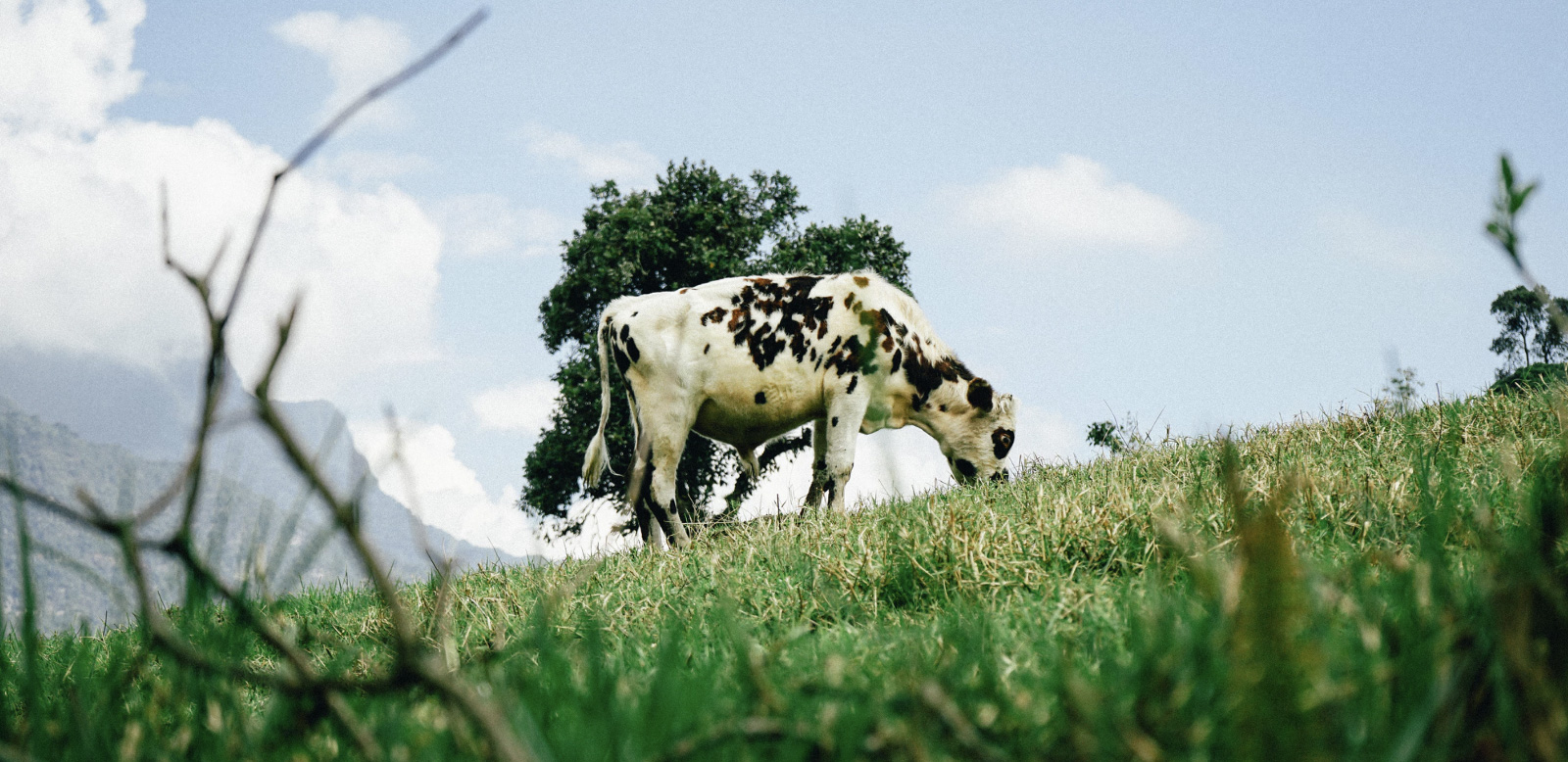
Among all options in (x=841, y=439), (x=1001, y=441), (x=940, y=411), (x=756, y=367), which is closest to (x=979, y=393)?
(x=940, y=411)

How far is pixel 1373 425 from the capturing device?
7.01m

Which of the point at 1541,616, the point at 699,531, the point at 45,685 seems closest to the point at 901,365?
the point at 699,531

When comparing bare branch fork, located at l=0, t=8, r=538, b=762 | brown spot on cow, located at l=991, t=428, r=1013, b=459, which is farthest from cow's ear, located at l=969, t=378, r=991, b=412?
bare branch fork, located at l=0, t=8, r=538, b=762

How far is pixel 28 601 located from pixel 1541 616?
7.84ft

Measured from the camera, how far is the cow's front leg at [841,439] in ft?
29.0

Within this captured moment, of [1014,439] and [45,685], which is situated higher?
[1014,439]

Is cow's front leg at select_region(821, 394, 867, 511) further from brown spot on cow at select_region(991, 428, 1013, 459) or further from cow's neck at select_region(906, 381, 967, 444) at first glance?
brown spot on cow at select_region(991, 428, 1013, 459)

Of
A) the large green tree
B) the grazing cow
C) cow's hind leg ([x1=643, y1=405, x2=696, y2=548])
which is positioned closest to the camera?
cow's hind leg ([x1=643, y1=405, x2=696, y2=548])

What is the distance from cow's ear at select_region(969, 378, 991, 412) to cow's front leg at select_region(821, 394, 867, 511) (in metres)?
1.36

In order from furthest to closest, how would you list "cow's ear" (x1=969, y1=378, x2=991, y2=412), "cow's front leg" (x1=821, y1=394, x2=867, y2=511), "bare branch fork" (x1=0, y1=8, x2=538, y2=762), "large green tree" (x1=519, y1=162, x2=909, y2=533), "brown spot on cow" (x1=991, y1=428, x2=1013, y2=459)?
"large green tree" (x1=519, y1=162, x2=909, y2=533), "brown spot on cow" (x1=991, y1=428, x2=1013, y2=459), "cow's ear" (x1=969, y1=378, x2=991, y2=412), "cow's front leg" (x1=821, y1=394, x2=867, y2=511), "bare branch fork" (x1=0, y1=8, x2=538, y2=762)

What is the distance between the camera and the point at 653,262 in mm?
20797

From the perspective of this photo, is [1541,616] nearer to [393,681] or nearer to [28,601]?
[393,681]

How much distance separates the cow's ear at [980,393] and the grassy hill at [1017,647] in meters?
3.90

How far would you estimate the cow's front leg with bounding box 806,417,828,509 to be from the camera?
9.02 metres
